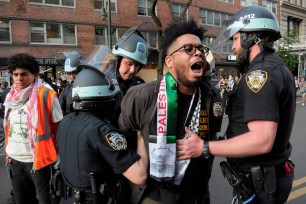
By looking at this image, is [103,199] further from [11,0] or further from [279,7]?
[279,7]

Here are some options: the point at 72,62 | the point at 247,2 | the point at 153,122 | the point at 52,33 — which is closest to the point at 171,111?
the point at 153,122

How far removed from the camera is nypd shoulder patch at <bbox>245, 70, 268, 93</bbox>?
182 cm

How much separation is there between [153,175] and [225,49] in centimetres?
154

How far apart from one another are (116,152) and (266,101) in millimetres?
954

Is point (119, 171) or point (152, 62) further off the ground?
point (152, 62)

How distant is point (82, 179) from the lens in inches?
75.2

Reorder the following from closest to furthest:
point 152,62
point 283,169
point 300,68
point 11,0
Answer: point 283,169 → point 152,62 → point 11,0 → point 300,68

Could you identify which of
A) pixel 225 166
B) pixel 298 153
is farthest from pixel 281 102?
pixel 298 153

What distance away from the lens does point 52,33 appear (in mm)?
19531

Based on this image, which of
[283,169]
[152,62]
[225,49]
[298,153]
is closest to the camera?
[283,169]

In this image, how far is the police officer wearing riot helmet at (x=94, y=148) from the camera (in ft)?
5.93

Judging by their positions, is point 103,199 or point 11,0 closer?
point 103,199

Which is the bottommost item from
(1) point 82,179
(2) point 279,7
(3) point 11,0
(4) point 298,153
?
(4) point 298,153

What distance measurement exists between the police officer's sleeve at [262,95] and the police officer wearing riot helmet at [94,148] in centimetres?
71
